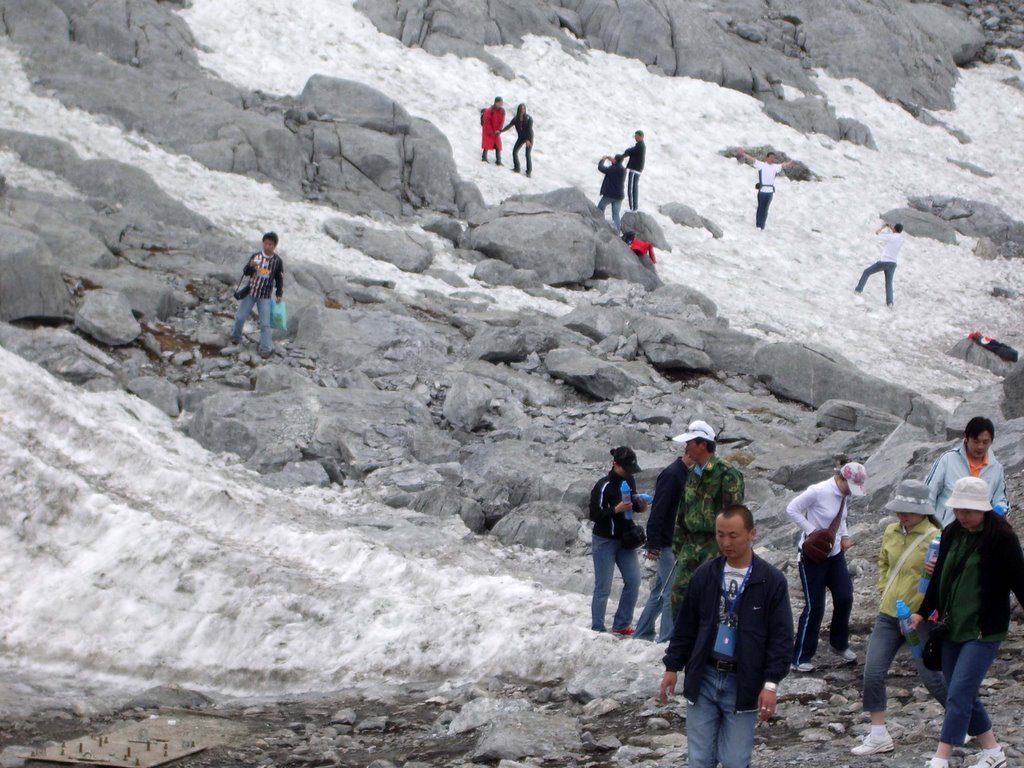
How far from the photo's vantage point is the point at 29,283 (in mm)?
14258

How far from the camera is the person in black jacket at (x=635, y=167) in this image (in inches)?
1045

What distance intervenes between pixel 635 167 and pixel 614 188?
2.11 m

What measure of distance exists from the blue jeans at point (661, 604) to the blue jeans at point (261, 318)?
7.99 metres

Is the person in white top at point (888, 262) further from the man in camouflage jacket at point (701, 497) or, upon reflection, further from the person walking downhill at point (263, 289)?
the man in camouflage jacket at point (701, 497)

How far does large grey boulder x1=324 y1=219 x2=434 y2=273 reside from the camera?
68.1 ft

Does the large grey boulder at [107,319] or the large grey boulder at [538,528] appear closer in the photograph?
the large grey boulder at [538,528]

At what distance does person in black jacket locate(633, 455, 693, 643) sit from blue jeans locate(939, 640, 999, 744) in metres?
2.45

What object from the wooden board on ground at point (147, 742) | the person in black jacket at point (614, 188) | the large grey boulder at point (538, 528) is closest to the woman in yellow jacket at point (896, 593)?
the wooden board on ground at point (147, 742)

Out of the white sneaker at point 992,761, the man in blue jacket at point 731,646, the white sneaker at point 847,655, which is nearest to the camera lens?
the man in blue jacket at point 731,646

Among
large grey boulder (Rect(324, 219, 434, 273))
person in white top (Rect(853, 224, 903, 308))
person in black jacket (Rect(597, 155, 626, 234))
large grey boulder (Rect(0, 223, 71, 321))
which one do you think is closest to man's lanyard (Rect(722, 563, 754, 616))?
large grey boulder (Rect(0, 223, 71, 321))

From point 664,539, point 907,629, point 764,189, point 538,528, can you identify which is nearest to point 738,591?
point 907,629

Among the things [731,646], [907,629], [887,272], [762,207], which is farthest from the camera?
[762,207]

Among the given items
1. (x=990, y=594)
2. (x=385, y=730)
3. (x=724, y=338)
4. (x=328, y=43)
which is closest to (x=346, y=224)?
(x=724, y=338)

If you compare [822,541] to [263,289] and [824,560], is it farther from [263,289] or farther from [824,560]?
[263,289]
